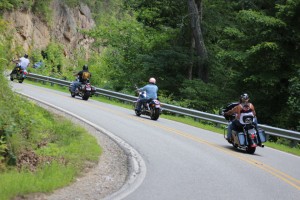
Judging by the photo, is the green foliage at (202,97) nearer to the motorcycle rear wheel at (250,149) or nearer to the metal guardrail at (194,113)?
the metal guardrail at (194,113)

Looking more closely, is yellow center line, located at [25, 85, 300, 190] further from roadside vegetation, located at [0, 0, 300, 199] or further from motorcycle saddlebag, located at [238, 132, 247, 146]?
roadside vegetation, located at [0, 0, 300, 199]

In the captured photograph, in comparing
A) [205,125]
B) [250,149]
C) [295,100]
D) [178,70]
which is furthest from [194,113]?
[178,70]

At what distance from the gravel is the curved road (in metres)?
0.47

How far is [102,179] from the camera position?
31.1 ft

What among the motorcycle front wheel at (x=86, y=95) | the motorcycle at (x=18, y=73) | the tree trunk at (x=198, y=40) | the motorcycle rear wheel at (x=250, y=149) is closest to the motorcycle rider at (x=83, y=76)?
the motorcycle front wheel at (x=86, y=95)

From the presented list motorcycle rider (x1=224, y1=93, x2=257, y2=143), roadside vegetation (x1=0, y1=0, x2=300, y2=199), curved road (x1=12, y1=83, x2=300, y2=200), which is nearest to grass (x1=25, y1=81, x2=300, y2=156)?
roadside vegetation (x1=0, y1=0, x2=300, y2=199)

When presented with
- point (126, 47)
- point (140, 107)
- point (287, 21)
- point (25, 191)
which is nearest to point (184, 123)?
point (140, 107)

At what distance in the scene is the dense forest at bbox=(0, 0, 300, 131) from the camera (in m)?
23.7

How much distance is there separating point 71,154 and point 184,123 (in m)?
10.4

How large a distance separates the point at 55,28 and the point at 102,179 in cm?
4175

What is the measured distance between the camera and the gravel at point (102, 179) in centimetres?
812

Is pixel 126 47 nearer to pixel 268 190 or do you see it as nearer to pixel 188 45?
pixel 188 45

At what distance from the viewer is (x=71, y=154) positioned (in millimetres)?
11039

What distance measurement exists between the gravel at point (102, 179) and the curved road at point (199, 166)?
474mm
